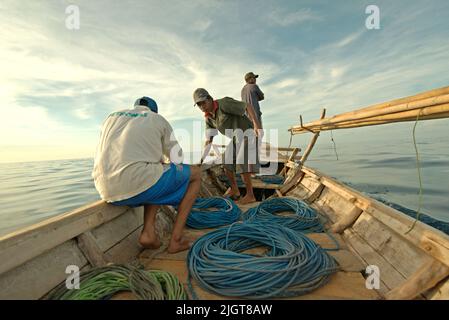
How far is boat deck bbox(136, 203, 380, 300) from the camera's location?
5.12 feet

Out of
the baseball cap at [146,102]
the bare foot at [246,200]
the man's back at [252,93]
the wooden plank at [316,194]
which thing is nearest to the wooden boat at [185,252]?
the baseball cap at [146,102]

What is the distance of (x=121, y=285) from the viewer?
1.50 metres

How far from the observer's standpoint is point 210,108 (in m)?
3.80

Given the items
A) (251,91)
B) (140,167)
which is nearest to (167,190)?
(140,167)

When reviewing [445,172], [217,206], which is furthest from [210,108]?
[445,172]

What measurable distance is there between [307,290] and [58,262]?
1.59 meters

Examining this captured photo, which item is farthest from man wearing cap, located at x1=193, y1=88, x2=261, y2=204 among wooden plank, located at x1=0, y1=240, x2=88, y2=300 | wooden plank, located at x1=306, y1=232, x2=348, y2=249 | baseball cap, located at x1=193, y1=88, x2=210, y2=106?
wooden plank, located at x1=0, y1=240, x2=88, y2=300

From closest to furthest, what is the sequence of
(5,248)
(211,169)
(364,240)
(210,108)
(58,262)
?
1. (5,248)
2. (58,262)
3. (364,240)
4. (210,108)
5. (211,169)

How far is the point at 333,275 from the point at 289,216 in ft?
3.74

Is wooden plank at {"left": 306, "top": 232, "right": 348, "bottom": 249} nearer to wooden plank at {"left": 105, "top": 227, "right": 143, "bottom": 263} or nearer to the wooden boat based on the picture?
the wooden boat

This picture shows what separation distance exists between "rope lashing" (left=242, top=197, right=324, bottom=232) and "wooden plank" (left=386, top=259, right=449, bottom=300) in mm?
1263

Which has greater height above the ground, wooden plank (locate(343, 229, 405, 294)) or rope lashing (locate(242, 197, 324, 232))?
rope lashing (locate(242, 197, 324, 232))
